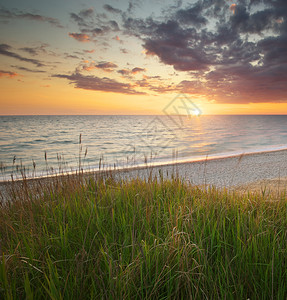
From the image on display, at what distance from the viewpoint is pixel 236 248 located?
2.08 meters

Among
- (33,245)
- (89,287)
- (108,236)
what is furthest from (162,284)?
(33,245)

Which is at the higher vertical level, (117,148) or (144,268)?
(144,268)

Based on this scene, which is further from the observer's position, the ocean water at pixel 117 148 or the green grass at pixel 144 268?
the ocean water at pixel 117 148

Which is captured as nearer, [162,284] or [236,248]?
[162,284]

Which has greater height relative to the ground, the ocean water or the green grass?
the green grass

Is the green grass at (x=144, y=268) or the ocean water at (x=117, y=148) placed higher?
the green grass at (x=144, y=268)

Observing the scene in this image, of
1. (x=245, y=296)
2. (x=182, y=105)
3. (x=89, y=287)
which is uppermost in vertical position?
(x=182, y=105)

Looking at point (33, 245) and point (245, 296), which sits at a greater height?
point (33, 245)

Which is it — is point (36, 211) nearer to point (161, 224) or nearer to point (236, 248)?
point (161, 224)

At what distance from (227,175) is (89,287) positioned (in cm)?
960

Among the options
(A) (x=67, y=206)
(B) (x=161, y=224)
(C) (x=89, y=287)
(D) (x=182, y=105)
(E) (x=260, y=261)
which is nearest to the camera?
(C) (x=89, y=287)

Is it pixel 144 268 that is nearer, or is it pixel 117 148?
pixel 144 268

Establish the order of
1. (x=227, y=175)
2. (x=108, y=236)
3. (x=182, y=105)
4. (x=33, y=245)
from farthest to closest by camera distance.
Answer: (x=227, y=175) < (x=182, y=105) < (x=108, y=236) < (x=33, y=245)

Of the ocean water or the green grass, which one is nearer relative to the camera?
the green grass
